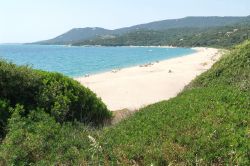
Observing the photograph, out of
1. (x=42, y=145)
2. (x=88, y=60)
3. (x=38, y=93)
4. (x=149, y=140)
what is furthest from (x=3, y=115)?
(x=88, y=60)

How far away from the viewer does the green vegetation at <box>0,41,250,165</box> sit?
5832mm

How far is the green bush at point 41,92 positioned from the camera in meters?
9.21

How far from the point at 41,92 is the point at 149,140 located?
3686mm

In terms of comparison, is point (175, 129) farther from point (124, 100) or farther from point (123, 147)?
point (124, 100)

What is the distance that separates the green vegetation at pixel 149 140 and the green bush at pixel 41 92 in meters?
0.48

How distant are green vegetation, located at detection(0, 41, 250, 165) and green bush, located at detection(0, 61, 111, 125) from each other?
48 centimetres

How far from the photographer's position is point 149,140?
668 cm

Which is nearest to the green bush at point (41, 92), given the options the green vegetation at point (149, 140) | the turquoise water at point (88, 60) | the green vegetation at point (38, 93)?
the green vegetation at point (38, 93)

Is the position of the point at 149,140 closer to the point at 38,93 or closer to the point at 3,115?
the point at 3,115

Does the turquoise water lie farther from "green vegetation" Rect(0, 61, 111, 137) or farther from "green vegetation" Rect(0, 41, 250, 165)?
"green vegetation" Rect(0, 41, 250, 165)

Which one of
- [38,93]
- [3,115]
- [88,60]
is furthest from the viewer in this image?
[88,60]

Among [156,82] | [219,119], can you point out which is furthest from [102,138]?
[156,82]

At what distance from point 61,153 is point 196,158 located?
6.77ft

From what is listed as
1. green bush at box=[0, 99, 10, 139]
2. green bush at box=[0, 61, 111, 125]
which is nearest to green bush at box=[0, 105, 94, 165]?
green bush at box=[0, 99, 10, 139]
